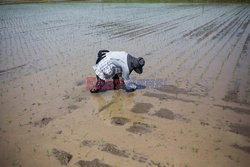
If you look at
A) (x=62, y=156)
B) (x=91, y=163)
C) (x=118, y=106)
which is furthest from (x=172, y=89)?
(x=62, y=156)

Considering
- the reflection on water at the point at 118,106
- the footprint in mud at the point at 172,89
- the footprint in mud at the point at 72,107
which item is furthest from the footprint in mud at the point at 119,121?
the footprint in mud at the point at 172,89

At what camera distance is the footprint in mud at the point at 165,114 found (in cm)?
390

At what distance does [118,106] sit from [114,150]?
1317 millimetres

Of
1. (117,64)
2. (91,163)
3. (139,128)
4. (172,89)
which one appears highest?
(117,64)

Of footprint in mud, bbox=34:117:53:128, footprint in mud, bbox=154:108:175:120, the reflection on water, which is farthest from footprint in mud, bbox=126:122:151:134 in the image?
footprint in mud, bbox=34:117:53:128

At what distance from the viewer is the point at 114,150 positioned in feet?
10.3

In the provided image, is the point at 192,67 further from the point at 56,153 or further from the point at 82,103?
the point at 56,153

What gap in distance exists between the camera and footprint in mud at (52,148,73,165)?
297cm

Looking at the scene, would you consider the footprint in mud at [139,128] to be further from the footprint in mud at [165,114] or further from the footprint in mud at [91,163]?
the footprint in mud at [91,163]

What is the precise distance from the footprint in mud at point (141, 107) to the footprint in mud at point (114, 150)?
1078mm

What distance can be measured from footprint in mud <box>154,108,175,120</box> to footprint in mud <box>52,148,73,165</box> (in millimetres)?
1687

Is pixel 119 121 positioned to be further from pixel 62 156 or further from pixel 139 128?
pixel 62 156

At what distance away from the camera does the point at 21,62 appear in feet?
22.2

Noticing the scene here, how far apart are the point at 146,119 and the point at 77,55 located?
440cm
